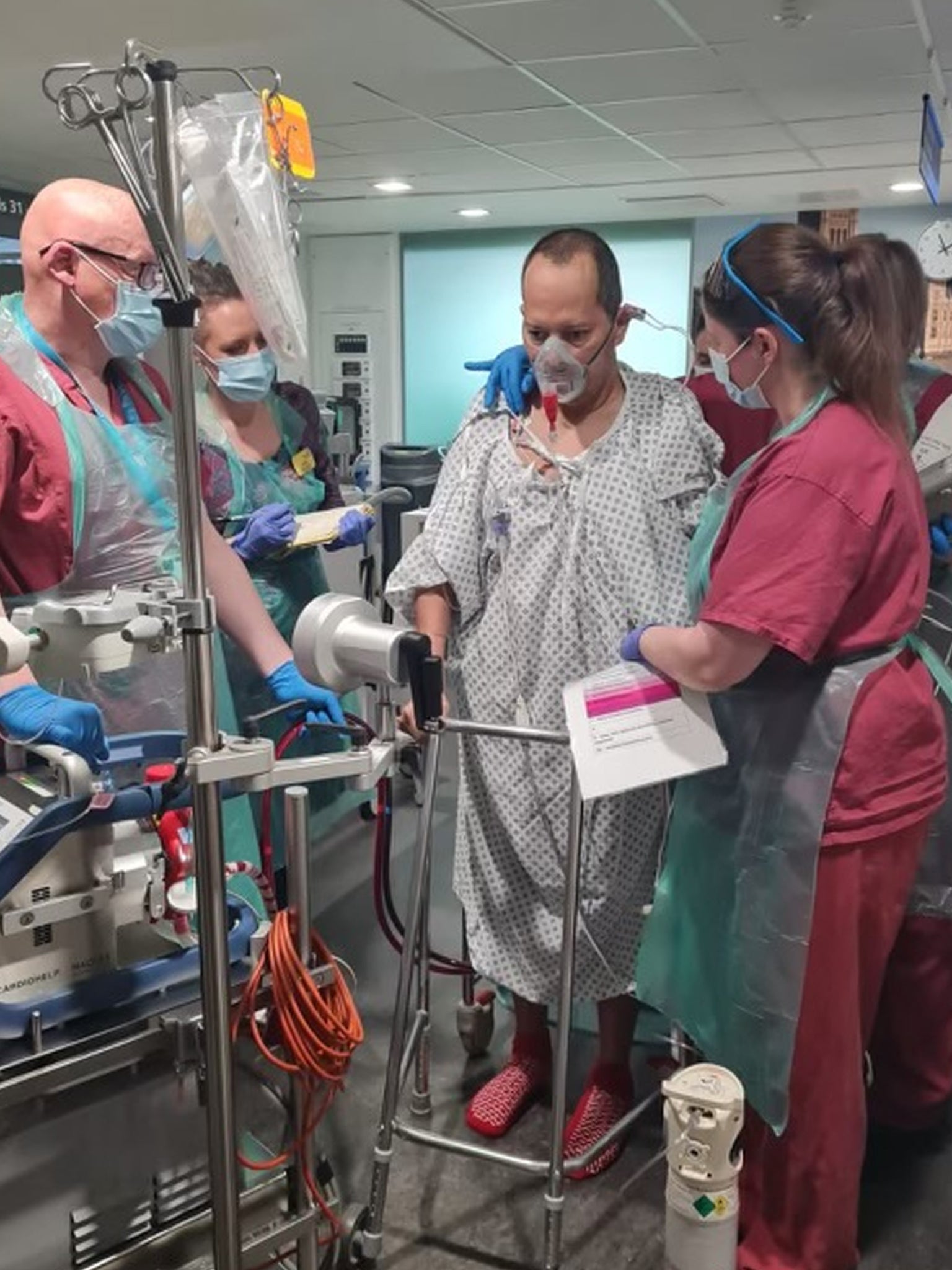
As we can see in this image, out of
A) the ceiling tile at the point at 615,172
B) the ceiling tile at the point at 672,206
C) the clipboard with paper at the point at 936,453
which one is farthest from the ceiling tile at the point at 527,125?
the clipboard with paper at the point at 936,453

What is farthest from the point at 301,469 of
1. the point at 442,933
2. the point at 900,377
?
the point at 900,377

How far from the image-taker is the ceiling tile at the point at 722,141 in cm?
488

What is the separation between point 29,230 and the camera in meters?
1.78

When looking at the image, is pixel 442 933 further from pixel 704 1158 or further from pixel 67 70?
pixel 67 70

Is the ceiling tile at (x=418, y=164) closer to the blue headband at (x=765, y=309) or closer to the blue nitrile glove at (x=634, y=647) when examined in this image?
the blue headband at (x=765, y=309)

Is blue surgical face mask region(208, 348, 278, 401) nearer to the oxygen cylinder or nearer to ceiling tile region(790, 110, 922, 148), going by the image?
the oxygen cylinder

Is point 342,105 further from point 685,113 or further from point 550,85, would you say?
point 685,113

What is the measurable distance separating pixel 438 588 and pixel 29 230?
0.86 meters

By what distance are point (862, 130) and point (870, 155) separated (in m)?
0.65

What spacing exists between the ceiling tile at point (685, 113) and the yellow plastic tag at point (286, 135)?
3.17 metres

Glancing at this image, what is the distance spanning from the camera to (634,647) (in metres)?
1.66

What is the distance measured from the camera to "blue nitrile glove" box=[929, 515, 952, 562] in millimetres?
2115

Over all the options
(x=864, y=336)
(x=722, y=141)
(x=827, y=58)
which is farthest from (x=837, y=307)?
(x=722, y=141)

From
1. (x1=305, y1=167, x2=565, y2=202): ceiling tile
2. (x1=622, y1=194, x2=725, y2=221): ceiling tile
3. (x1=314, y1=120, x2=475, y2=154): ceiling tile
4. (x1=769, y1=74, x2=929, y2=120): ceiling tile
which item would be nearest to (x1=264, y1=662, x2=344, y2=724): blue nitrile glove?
(x1=769, y1=74, x2=929, y2=120): ceiling tile
